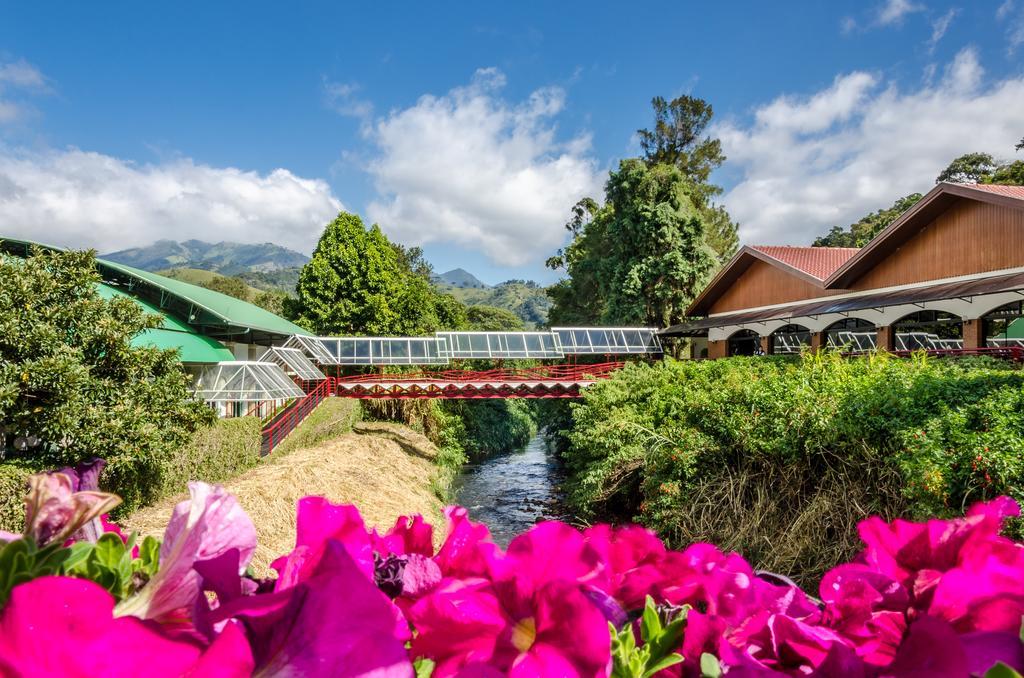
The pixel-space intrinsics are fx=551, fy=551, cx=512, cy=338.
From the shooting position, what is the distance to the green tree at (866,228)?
4328cm

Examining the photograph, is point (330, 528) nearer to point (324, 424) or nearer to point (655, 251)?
point (324, 424)

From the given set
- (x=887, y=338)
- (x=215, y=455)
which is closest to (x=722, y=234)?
(x=887, y=338)

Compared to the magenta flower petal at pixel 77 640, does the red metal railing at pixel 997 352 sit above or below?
below

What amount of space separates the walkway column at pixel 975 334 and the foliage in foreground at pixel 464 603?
1787cm

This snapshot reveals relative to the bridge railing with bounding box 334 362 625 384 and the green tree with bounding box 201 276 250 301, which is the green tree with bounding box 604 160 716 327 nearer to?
the bridge railing with bounding box 334 362 625 384

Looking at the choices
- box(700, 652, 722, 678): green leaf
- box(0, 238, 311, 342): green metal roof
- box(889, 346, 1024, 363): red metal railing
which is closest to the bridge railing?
box(0, 238, 311, 342): green metal roof

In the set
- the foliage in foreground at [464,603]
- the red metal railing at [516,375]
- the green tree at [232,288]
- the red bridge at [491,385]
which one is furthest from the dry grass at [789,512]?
the green tree at [232,288]

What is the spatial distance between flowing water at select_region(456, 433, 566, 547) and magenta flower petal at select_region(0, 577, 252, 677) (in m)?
13.5

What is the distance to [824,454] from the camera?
27.4ft

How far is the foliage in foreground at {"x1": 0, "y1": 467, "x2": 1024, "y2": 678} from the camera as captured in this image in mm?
448

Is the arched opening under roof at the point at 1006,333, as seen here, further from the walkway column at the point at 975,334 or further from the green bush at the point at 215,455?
the green bush at the point at 215,455

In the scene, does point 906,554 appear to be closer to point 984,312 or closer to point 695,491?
point 695,491

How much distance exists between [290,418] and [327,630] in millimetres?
18530

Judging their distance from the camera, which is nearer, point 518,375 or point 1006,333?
point 518,375
